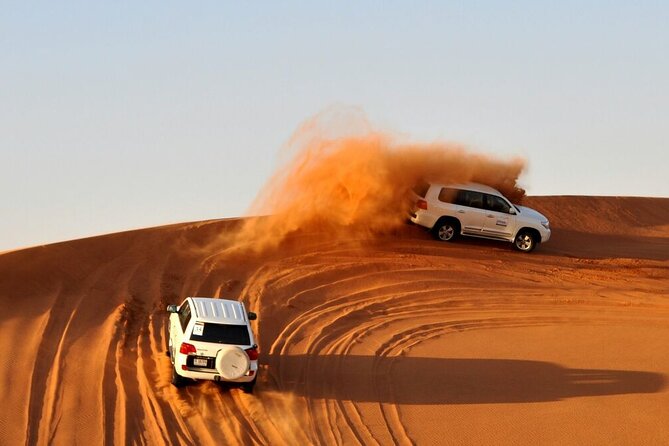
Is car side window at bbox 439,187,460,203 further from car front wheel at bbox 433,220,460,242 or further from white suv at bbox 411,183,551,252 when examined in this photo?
car front wheel at bbox 433,220,460,242

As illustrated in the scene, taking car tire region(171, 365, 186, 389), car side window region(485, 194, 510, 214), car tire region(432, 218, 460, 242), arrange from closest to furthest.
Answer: car tire region(171, 365, 186, 389), car tire region(432, 218, 460, 242), car side window region(485, 194, 510, 214)

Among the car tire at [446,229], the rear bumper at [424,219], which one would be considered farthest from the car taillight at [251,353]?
the car tire at [446,229]

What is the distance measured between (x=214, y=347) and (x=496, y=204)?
1460 centimetres

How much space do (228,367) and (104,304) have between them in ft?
22.4

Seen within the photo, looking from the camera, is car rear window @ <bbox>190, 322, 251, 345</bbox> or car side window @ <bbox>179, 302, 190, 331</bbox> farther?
car side window @ <bbox>179, 302, 190, 331</bbox>

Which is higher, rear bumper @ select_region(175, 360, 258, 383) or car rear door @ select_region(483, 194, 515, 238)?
car rear door @ select_region(483, 194, 515, 238)

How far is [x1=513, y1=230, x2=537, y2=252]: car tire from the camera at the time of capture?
97.9ft

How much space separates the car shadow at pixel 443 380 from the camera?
1836cm

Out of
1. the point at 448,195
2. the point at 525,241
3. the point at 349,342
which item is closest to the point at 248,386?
the point at 349,342

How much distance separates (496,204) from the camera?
29.1m

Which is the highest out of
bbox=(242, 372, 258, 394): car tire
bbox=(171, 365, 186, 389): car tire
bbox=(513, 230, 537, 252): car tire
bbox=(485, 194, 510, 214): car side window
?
bbox=(485, 194, 510, 214): car side window

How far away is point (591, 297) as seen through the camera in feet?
86.5

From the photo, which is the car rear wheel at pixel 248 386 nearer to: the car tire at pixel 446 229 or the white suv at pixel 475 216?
the white suv at pixel 475 216

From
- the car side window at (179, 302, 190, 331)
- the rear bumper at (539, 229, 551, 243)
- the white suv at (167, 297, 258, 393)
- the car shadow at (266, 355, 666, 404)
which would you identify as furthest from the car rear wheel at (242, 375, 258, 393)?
the rear bumper at (539, 229, 551, 243)
